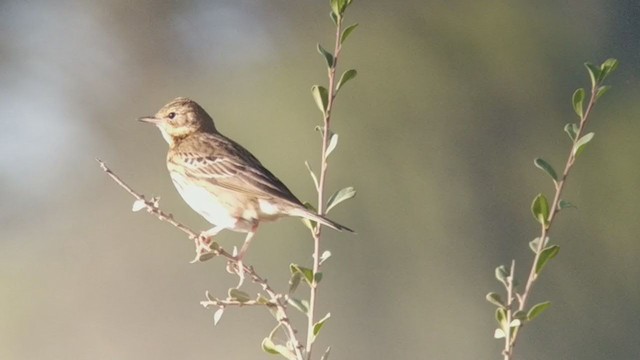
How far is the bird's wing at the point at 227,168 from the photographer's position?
4.35 feet

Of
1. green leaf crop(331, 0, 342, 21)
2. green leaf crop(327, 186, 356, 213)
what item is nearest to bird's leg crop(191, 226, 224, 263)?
green leaf crop(327, 186, 356, 213)

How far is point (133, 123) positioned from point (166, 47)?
433 mm

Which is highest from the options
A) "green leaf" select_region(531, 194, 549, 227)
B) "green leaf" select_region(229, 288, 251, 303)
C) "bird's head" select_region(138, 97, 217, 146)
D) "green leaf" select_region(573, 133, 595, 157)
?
"bird's head" select_region(138, 97, 217, 146)

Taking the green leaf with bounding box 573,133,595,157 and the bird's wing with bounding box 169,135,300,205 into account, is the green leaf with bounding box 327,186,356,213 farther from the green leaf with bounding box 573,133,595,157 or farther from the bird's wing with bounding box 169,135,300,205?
the bird's wing with bounding box 169,135,300,205

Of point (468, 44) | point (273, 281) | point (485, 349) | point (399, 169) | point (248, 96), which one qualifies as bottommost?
point (485, 349)

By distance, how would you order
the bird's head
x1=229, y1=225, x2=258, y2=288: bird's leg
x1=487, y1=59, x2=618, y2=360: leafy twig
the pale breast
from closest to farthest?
x1=487, y1=59, x2=618, y2=360: leafy twig → x1=229, y1=225, x2=258, y2=288: bird's leg → the pale breast → the bird's head

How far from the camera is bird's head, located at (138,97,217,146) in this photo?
4.85ft

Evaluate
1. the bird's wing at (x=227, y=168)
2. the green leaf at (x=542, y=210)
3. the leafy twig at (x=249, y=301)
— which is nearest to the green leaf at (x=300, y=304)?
the leafy twig at (x=249, y=301)

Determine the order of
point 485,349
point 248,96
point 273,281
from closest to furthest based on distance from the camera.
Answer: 1. point 273,281
2. point 485,349
3. point 248,96

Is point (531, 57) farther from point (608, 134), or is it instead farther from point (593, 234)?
point (593, 234)

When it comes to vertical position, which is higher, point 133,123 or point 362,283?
point 133,123

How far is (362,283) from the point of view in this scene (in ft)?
10.1

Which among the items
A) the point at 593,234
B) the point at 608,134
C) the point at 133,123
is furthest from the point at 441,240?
the point at 133,123

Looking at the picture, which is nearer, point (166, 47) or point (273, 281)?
point (273, 281)
